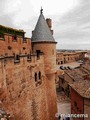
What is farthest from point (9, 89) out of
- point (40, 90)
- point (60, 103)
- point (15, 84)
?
point (60, 103)

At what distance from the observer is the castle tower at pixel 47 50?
60.6 feet

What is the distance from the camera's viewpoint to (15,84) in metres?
13.7

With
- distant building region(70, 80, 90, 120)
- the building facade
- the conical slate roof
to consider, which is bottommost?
distant building region(70, 80, 90, 120)

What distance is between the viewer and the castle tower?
18484 millimetres

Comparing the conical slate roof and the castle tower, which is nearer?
the castle tower

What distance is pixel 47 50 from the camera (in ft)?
60.8

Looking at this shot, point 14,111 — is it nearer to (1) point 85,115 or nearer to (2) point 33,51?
(2) point 33,51

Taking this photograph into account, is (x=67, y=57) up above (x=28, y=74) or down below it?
below

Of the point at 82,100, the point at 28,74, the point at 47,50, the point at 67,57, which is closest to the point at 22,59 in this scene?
the point at 28,74

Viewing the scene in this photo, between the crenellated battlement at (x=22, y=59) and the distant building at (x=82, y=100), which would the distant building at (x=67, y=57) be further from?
the crenellated battlement at (x=22, y=59)

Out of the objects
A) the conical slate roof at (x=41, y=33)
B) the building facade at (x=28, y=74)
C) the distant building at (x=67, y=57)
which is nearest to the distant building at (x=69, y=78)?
the building facade at (x=28, y=74)

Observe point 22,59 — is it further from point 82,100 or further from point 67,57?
point 67,57

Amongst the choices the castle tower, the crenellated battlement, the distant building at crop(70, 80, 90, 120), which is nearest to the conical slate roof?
the castle tower

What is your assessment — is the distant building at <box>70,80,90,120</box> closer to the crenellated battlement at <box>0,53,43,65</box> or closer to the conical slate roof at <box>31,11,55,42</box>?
the crenellated battlement at <box>0,53,43,65</box>
